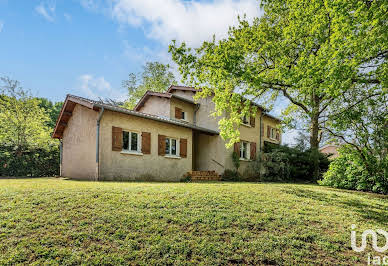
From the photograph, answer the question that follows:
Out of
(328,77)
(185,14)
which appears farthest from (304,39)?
(185,14)

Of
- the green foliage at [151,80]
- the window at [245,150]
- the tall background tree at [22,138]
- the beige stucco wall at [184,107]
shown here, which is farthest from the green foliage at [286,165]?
the green foliage at [151,80]

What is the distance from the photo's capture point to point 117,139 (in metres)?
11.6

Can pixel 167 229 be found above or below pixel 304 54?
below

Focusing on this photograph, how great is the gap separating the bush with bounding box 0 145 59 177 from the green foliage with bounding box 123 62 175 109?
13.5m

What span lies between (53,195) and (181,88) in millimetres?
13664

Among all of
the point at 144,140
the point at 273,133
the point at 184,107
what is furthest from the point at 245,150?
the point at 144,140

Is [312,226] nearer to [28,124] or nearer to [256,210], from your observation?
[256,210]

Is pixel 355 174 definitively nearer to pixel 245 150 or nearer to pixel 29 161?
pixel 245 150

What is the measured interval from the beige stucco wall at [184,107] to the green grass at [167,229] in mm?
10632

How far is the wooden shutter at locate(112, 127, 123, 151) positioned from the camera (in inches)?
454

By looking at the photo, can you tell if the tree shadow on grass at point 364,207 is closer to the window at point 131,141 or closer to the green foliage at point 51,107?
the window at point 131,141

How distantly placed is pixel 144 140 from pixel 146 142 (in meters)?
0.16

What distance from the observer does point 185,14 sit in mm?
11305

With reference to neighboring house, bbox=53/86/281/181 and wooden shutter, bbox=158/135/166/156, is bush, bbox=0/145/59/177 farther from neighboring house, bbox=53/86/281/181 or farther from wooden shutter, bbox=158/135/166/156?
wooden shutter, bbox=158/135/166/156
